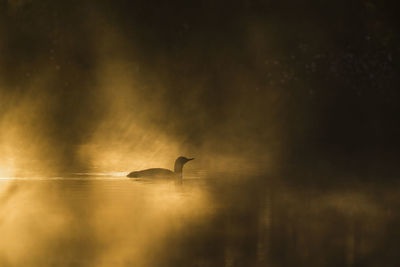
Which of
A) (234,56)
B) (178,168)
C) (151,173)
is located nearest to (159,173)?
(151,173)

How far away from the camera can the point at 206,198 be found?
20.7 metres

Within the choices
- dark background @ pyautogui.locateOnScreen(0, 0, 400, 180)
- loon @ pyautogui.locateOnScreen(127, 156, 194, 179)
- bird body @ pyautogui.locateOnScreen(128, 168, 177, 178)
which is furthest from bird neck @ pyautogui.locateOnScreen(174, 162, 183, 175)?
dark background @ pyautogui.locateOnScreen(0, 0, 400, 180)

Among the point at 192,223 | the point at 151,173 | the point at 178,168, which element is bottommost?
the point at 192,223

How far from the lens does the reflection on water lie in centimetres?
1422

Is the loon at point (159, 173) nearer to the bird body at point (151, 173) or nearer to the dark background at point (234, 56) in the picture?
the bird body at point (151, 173)

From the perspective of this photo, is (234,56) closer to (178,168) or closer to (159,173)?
(178,168)

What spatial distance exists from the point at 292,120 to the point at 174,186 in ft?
55.7

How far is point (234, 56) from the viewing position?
135 feet

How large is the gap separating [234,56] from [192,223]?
79.9 ft

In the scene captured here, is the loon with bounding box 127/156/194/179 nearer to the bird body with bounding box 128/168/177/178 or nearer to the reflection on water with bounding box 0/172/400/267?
the bird body with bounding box 128/168/177/178

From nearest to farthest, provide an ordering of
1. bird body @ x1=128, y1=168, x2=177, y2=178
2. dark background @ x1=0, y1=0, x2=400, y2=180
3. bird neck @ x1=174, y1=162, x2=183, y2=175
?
bird body @ x1=128, y1=168, x2=177, y2=178 → bird neck @ x1=174, y1=162, x2=183, y2=175 → dark background @ x1=0, y1=0, x2=400, y2=180

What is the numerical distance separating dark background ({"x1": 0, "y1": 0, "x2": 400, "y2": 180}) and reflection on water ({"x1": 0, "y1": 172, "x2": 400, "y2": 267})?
1639 centimetres

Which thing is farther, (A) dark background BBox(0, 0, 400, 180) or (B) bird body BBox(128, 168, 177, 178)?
(A) dark background BBox(0, 0, 400, 180)

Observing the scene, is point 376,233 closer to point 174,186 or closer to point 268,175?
point 174,186
